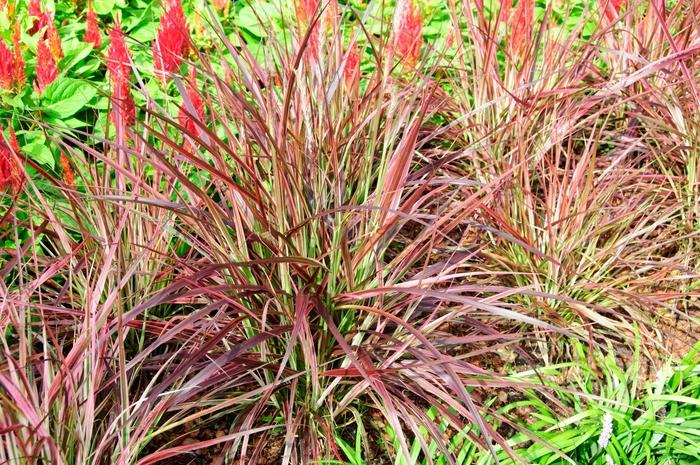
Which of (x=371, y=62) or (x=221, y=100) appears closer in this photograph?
(x=221, y=100)

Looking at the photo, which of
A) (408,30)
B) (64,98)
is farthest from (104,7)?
(408,30)

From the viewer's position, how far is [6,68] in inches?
104

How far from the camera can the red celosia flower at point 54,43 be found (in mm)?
2830

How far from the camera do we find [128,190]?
2.61 m

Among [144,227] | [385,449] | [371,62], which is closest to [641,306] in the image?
[385,449]

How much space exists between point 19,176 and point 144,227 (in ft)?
1.24

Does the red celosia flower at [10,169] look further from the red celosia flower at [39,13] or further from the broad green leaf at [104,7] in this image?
the broad green leaf at [104,7]

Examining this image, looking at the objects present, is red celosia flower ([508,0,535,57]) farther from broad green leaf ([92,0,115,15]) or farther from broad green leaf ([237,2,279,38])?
broad green leaf ([92,0,115,15])

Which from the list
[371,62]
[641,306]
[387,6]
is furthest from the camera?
[387,6]

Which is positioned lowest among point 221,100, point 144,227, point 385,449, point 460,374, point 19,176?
point 385,449

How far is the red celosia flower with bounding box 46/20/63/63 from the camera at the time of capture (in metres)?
2.83

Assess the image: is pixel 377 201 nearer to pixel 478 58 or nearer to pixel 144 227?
pixel 144 227

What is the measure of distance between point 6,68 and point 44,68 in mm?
132

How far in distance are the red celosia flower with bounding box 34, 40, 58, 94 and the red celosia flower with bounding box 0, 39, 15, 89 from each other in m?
0.09
